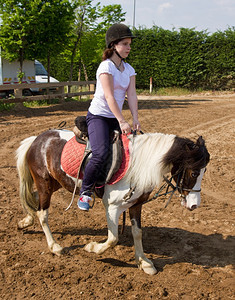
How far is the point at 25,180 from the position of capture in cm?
446

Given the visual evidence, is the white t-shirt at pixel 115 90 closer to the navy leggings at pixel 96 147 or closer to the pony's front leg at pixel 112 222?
the navy leggings at pixel 96 147

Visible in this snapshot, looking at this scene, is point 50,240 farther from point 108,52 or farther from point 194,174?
point 108,52

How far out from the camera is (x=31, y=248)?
415 centimetres

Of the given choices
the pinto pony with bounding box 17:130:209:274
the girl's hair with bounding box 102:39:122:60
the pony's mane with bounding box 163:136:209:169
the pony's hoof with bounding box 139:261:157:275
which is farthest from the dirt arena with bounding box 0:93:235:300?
the girl's hair with bounding box 102:39:122:60

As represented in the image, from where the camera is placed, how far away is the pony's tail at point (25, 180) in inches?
173

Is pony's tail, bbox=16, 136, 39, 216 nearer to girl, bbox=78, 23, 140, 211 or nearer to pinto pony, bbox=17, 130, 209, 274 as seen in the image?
pinto pony, bbox=17, 130, 209, 274

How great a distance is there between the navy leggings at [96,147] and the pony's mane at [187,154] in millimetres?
667

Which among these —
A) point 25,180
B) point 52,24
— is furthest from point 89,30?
point 25,180

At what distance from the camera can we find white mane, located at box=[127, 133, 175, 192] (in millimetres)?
3379

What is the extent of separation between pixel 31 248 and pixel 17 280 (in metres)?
0.72

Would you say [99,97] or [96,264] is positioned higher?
[99,97]

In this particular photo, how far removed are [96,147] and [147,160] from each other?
1.86 feet

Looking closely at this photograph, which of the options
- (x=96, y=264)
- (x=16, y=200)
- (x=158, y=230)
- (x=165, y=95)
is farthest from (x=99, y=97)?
A: (x=165, y=95)

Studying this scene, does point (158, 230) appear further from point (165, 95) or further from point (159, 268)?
point (165, 95)
